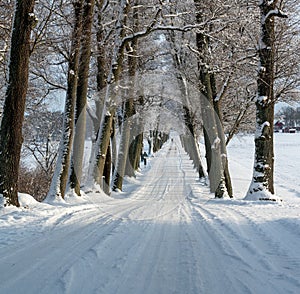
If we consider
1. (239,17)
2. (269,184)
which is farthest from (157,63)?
(269,184)

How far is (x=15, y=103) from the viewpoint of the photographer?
6.91 meters

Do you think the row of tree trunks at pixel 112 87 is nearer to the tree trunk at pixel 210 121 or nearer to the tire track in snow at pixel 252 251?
the tree trunk at pixel 210 121

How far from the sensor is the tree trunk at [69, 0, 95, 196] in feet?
34.6

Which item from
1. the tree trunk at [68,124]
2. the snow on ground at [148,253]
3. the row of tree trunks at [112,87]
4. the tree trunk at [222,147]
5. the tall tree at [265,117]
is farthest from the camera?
the tree trunk at [222,147]

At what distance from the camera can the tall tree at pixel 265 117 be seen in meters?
9.05

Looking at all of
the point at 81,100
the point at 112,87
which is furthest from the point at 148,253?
the point at 112,87

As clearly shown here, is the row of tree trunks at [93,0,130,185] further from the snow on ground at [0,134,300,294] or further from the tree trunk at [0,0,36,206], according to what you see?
the snow on ground at [0,134,300,294]

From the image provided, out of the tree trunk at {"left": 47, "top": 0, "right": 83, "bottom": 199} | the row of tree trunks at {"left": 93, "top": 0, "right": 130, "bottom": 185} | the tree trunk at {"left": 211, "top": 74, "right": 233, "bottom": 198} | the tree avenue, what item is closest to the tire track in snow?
the tree avenue

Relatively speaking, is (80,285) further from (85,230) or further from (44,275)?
(85,230)

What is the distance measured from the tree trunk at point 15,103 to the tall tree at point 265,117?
604 centimetres

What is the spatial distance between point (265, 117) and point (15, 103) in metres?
6.42

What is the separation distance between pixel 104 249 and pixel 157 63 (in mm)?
17830

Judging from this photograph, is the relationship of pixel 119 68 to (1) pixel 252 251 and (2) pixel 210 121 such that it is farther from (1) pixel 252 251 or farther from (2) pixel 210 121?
(1) pixel 252 251


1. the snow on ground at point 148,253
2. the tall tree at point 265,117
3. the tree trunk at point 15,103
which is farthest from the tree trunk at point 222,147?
the tree trunk at point 15,103
